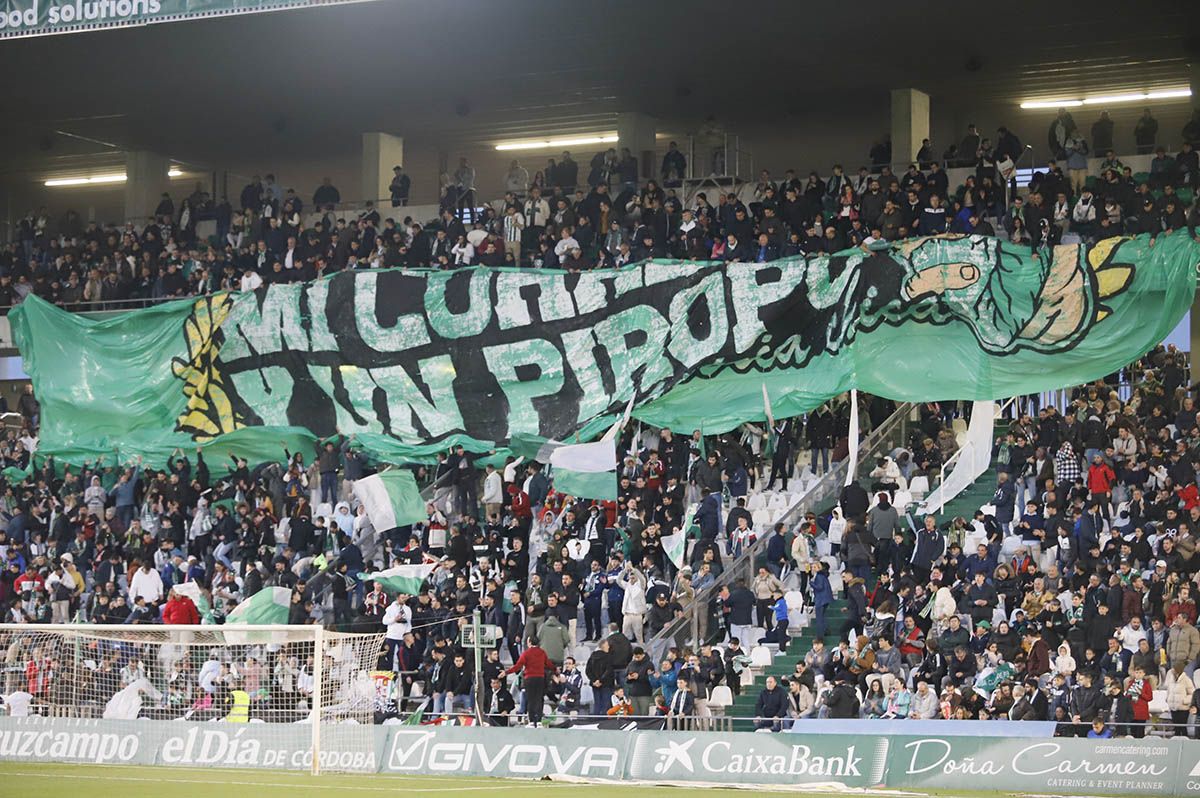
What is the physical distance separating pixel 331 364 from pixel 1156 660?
15.2 meters

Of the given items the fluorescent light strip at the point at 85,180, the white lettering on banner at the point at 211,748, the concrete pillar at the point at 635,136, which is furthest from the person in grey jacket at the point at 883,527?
the fluorescent light strip at the point at 85,180

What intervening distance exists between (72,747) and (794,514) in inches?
448

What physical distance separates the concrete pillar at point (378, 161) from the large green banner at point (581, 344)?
30.9ft

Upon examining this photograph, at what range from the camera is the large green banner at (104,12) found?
84.1 feet

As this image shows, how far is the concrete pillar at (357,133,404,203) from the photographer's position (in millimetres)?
40719

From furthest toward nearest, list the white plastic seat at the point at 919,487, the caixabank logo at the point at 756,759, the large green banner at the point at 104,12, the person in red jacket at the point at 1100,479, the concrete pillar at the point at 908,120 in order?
the concrete pillar at the point at 908,120, the white plastic seat at the point at 919,487, the large green banner at the point at 104,12, the person in red jacket at the point at 1100,479, the caixabank logo at the point at 756,759

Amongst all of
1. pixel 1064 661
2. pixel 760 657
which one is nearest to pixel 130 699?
pixel 760 657

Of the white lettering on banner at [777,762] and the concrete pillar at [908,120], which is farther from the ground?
the concrete pillar at [908,120]

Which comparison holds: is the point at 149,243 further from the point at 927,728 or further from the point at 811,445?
the point at 927,728

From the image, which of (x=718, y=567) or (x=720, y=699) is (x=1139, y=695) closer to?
(x=720, y=699)


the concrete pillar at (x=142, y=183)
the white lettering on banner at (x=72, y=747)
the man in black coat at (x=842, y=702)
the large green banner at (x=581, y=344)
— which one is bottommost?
the white lettering on banner at (x=72, y=747)

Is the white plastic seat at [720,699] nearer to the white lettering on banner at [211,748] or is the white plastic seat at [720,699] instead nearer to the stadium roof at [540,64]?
the white lettering on banner at [211,748]

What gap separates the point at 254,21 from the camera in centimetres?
3359

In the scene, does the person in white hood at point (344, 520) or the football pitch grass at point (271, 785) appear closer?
the football pitch grass at point (271, 785)
